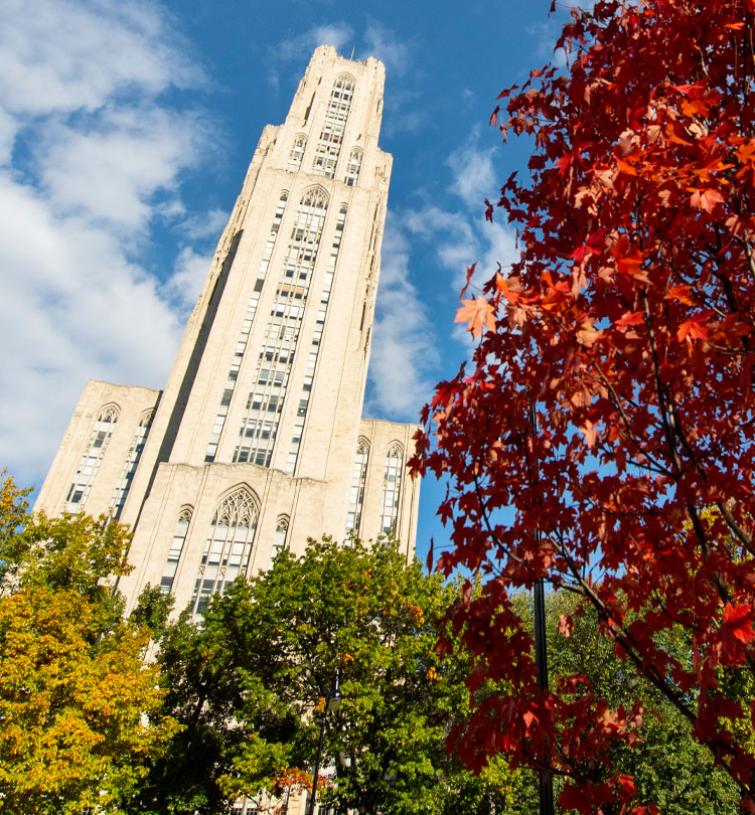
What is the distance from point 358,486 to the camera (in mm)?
58344

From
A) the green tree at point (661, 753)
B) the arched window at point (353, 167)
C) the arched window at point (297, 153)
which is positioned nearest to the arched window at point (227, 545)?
the green tree at point (661, 753)

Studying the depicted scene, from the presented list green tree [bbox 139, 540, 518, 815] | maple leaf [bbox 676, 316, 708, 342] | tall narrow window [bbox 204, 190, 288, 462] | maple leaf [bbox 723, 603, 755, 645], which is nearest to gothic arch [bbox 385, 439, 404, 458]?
tall narrow window [bbox 204, 190, 288, 462]

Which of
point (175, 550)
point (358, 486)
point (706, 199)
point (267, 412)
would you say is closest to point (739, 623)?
point (706, 199)

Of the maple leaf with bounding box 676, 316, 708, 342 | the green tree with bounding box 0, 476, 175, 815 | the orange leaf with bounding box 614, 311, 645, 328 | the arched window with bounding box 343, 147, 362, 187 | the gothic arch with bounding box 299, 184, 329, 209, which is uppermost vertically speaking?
the arched window with bounding box 343, 147, 362, 187

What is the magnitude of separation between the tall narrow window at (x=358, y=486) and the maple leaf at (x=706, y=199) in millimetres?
52829

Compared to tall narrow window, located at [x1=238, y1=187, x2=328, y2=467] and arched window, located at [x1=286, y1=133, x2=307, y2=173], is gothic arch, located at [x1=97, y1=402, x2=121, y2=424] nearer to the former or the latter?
tall narrow window, located at [x1=238, y1=187, x2=328, y2=467]

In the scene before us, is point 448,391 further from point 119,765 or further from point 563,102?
point 119,765

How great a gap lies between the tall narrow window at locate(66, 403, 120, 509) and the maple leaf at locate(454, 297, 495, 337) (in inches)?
2188

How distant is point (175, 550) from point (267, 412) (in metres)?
13.3

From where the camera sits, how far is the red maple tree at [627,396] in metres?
3.69

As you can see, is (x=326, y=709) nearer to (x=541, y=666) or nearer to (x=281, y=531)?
(x=541, y=666)

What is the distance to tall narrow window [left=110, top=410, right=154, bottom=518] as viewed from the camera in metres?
51.6

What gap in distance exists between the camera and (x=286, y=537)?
129 ft

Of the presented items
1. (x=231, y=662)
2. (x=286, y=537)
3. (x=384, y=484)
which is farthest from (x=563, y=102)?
(x=384, y=484)
